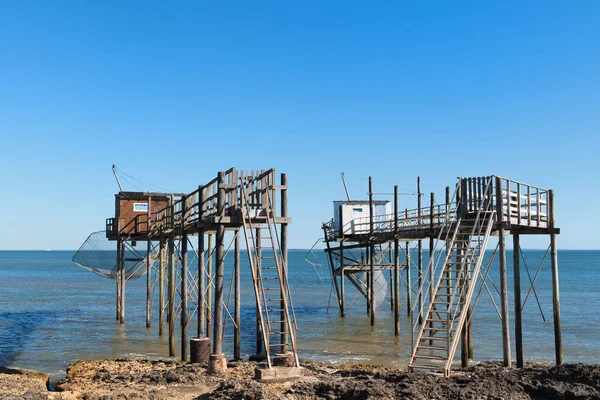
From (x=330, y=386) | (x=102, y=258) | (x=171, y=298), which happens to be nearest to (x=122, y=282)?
(x=102, y=258)

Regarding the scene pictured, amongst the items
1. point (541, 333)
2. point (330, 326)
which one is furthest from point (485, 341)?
point (330, 326)

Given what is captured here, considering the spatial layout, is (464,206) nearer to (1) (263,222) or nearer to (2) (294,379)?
(1) (263,222)

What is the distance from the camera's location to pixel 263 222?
17625 millimetres

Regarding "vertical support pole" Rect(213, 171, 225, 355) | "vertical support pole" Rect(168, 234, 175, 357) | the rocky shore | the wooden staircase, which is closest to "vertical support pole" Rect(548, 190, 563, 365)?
the wooden staircase

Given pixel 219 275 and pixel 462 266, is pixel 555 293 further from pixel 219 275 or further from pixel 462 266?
pixel 219 275

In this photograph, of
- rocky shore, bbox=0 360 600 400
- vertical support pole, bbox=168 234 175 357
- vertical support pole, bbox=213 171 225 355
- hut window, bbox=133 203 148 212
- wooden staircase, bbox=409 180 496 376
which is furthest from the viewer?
hut window, bbox=133 203 148 212

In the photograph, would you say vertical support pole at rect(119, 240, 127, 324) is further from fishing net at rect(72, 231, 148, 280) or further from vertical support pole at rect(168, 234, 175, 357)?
vertical support pole at rect(168, 234, 175, 357)

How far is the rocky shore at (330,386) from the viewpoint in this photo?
40.8 ft

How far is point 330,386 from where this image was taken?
42.1 ft

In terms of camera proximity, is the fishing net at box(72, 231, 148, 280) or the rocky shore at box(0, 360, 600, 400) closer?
the rocky shore at box(0, 360, 600, 400)

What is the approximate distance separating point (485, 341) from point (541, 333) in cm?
492

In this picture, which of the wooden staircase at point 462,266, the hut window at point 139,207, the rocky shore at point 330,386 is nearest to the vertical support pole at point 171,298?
the rocky shore at point 330,386

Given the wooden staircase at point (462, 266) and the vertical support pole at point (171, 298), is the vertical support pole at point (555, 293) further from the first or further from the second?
the vertical support pole at point (171, 298)

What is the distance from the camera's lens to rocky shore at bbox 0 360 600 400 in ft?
40.8
